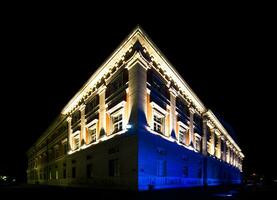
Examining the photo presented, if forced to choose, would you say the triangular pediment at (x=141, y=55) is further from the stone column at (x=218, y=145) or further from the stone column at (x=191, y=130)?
the stone column at (x=218, y=145)

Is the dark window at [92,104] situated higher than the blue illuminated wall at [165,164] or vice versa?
the dark window at [92,104]

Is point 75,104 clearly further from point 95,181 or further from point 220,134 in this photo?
point 220,134

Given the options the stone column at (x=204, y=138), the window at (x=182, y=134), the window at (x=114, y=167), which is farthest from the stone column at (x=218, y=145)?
the window at (x=114, y=167)

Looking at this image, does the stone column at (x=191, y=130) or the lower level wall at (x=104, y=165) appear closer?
the lower level wall at (x=104, y=165)

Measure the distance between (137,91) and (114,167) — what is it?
722cm

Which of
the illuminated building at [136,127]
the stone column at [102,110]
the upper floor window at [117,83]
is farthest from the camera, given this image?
the stone column at [102,110]

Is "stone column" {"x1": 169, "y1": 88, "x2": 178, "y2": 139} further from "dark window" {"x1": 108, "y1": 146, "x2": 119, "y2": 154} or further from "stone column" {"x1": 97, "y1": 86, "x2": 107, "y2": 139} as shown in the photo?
"stone column" {"x1": 97, "y1": 86, "x2": 107, "y2": 139}

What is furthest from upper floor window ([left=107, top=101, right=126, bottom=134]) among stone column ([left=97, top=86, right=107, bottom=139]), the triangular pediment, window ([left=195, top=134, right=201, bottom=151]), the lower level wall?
window ([left=195, top=134, right=201, bottom=151])

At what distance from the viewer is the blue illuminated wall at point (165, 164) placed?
19828mm

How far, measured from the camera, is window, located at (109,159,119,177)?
71.9 feet

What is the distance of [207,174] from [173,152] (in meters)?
14.9

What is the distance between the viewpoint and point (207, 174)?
123 feet

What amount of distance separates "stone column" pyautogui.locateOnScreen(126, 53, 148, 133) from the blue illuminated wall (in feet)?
3.73

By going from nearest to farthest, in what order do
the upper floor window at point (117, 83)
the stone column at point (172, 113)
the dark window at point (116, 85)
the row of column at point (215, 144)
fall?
the upper floor window at point (117, 83)
the dark window at point (116, 85)
the stone column at point (172, 113)
the row of column at point (215, 144)
